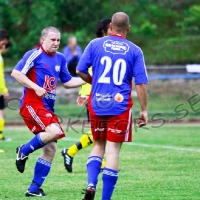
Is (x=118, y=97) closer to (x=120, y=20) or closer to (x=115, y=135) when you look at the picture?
(x=115, y=135)

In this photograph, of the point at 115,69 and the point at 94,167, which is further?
the point at 94,167

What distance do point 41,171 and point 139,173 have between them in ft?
6.61

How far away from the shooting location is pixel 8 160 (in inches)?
444

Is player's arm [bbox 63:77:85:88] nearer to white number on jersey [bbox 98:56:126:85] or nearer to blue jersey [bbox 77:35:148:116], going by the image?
blue jersey [bbox 77:35:148:116]

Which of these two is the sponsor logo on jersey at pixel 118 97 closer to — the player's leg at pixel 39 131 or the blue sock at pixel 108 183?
the blue sock at pixel 108 183

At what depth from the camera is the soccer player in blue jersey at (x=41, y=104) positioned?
8.05 meters

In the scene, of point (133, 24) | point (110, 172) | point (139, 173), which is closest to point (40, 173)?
point (110, 172)

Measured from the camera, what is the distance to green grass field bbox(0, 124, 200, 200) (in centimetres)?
800

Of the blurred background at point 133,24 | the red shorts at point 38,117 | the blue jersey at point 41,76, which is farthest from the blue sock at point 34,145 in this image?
the blurred background at point 133,24

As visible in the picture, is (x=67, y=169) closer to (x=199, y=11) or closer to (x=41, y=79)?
(x=41, y=79)

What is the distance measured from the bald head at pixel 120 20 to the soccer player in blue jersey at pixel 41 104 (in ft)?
4.21

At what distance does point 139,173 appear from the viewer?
968 cm

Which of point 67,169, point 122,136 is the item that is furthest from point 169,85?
point 122,136

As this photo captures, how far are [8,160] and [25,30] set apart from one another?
15531 millimetres
